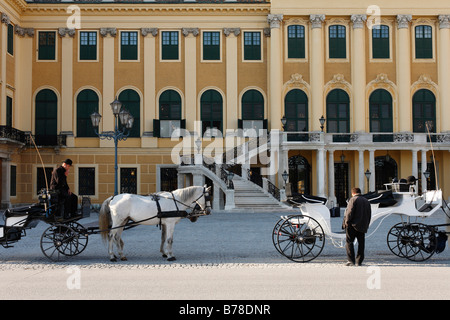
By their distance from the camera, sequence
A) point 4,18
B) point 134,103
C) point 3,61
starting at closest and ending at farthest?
point 4,18
point 3,61
point 134,103

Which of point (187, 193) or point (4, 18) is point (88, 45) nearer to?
point (4, 18)

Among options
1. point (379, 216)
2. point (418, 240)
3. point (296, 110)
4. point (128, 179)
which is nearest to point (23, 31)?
point (128, 179)

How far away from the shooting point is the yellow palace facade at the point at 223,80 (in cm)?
3634

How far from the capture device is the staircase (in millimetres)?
29406

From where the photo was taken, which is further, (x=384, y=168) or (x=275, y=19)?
(x=384, y=168)

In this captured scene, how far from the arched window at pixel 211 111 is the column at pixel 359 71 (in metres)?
9.70

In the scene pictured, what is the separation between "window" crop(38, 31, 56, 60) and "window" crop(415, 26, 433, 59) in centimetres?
2639

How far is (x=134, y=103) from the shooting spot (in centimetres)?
3688

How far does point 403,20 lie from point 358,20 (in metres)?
3.19

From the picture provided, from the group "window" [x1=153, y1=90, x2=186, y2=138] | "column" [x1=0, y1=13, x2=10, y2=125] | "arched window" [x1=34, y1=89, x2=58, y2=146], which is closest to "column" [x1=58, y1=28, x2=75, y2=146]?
"arched window" [x1=34, y1=89, x2=58, y2=146]

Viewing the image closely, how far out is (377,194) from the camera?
11.9 meters

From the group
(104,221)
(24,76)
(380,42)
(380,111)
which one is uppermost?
(380,42)

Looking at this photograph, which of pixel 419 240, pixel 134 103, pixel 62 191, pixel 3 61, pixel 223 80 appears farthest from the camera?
pixel 223 80

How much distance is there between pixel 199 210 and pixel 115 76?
1049 inches
